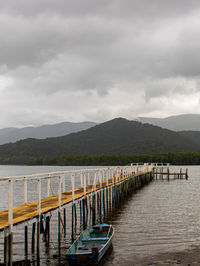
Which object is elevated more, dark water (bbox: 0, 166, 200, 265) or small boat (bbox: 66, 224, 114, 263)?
small boat (bbox: 66, 224, 114, 263)

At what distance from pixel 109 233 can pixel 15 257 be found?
5504mm

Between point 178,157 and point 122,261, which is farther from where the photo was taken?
point 178,157

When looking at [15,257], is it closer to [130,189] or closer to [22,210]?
[22,210]

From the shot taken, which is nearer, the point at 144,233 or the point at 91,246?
the point at 91,246

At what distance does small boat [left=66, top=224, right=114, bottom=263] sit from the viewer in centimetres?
1473

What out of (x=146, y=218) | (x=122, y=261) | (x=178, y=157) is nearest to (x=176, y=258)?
(x=122, y=261)

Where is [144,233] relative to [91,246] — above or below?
below

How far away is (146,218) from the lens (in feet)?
90.2

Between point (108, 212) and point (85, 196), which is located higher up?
point (85, 196)

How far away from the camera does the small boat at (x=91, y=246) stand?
14.7 metres

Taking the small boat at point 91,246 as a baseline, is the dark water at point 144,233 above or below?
below

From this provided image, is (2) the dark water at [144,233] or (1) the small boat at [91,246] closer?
(1) the small boat at [91,246]

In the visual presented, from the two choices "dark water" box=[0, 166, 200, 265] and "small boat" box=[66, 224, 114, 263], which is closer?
"small boat" box=[66, 224, 114, 263]

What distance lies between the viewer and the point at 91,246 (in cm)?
1686
